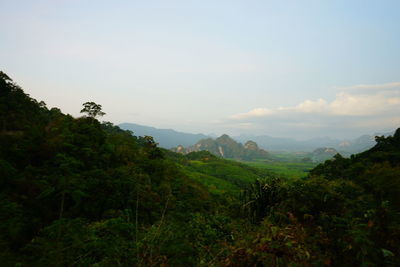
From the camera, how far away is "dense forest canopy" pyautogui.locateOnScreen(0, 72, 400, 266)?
316 cm

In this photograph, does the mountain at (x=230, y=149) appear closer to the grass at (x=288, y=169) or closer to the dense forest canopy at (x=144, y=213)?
the grass at (x=288, y=169)

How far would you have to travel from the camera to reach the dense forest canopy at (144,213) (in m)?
3.16

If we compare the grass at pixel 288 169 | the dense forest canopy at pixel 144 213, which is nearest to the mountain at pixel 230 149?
the grass at pixel 288 169

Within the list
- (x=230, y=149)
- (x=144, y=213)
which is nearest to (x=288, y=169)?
(x=230, y=149)

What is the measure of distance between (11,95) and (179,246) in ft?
46.2

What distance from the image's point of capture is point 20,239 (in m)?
5.85

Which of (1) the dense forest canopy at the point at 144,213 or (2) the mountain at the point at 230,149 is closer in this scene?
(1) the dense forest canopy at the point at 144,213

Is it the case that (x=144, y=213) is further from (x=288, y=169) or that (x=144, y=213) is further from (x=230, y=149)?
(x=230, y=149)

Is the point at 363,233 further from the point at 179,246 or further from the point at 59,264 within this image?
the point at 59,264

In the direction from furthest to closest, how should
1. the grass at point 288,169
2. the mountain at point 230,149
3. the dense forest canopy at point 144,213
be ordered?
1. the mountain at point 230,149
2. the grass at point 288,169
3. the dense forest canopy at point 144,213

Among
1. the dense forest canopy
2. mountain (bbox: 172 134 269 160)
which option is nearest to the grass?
the dense forest canopy

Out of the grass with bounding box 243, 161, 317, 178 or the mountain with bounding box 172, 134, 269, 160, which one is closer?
the grass with bounding box 243, 161, 317, 178

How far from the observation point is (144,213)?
8.84m

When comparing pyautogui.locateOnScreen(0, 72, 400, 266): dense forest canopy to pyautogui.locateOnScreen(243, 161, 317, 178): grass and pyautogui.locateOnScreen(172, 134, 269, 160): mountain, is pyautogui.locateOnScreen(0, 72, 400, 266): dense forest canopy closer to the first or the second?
pyautogui.locateOnScreen(243, 161, 317, 178): grass
